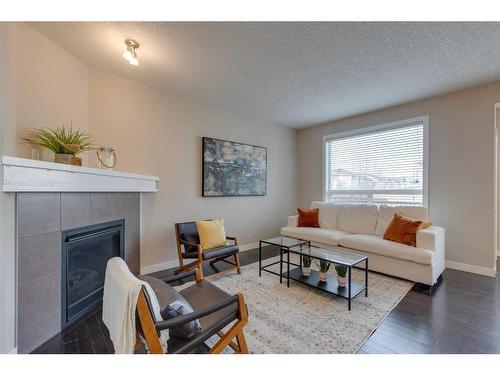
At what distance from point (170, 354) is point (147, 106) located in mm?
2951

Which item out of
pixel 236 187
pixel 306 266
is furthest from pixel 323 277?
pixel 236 187

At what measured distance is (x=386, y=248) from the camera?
2.85m

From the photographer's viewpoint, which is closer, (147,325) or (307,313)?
(147,325)

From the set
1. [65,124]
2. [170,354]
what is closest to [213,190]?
[65,124]

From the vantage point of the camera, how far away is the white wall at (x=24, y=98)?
1438 millimetres

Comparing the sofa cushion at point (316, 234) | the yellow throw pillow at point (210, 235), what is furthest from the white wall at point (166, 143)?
the sofa cushion at point (316, 234)

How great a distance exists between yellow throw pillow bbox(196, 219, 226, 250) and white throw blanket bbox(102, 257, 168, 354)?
5.35 ft

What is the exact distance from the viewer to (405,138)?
12.2ft

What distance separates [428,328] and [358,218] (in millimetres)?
2020

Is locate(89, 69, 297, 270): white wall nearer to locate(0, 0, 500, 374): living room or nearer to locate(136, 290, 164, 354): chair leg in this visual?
locate(0, 0, 500, 374): living room

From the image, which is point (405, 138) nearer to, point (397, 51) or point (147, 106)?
point (397, 51)

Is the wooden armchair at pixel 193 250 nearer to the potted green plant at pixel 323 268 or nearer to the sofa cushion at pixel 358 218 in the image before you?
the potted green plant at pixel 323 268

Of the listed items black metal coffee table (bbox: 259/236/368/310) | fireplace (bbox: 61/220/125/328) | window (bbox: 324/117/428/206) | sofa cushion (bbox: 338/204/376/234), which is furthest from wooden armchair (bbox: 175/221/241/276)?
window (bbox: 324/117/428/206)

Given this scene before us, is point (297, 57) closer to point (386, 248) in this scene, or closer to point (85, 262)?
point (386, 248)
